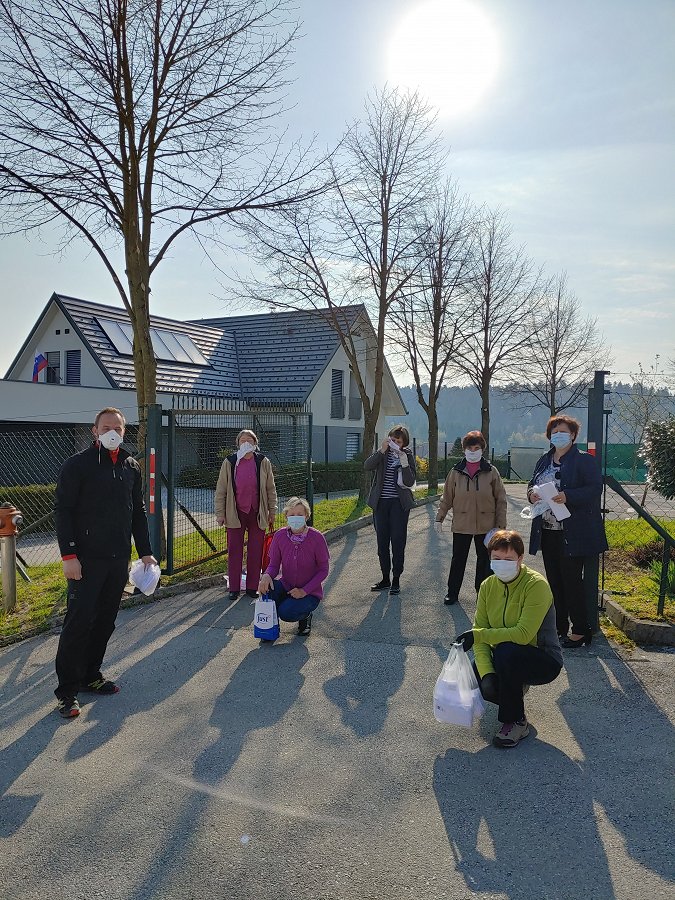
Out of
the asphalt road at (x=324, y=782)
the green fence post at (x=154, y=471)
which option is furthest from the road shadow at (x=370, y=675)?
the green fence post at (x=154, y=471)

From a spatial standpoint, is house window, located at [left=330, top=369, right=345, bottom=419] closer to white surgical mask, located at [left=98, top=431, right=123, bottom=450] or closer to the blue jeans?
the blue jeans

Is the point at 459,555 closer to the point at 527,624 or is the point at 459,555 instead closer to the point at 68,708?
the point at 527,624

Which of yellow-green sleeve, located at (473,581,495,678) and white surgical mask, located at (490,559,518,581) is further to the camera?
white surgical mask, located at (490,559,518,581)

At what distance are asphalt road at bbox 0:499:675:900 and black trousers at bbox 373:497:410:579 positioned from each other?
1.86 meters

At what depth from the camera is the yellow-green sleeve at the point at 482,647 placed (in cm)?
430

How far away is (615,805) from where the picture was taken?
3.46 m

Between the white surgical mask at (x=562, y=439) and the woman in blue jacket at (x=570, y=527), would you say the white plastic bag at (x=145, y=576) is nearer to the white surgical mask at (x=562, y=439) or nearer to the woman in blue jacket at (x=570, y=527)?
the woman in blue jacket at (x=570, y=527)

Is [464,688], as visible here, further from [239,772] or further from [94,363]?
[94,363]

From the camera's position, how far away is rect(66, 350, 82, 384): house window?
2558cm

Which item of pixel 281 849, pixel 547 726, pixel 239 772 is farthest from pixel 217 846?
pixel 547 726

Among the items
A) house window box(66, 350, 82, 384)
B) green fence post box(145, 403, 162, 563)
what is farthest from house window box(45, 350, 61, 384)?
green fence post box(145, 403, 162, 563)

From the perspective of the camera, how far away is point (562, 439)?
5.87 metres

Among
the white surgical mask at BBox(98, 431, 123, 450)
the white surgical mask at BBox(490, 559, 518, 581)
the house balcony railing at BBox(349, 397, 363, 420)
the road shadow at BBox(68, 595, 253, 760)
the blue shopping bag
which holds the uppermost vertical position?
the house balcony railing at BBox(349, 397, 363, 420)

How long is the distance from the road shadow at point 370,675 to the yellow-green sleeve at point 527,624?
0.86 meters
